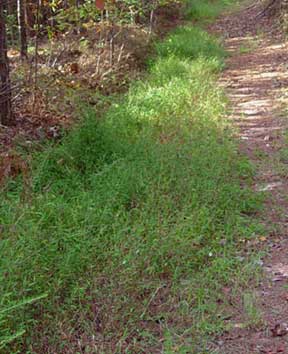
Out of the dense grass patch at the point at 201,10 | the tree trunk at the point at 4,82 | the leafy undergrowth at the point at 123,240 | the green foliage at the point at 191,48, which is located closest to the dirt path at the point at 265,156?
the leafy undergrowth at the point at 123,240

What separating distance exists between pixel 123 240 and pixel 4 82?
3370 millimetres

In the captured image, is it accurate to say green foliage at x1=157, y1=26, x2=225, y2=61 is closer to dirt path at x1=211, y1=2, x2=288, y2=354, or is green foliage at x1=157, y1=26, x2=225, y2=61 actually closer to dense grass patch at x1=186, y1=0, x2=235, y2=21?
dirt path at x1=211, y1=2, x2=288, y2=354

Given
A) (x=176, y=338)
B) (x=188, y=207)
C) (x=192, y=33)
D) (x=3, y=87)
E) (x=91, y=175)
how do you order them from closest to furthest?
(x=176, y=338) < (x=188, y=207) < (x=91, y=175) < (x=3, y=87) < (x=192, y=33)

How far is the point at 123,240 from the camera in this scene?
401 centimetres

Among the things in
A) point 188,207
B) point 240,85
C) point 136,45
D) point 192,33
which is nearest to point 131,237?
point 188,207

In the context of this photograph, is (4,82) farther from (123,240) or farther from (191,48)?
(191,48)

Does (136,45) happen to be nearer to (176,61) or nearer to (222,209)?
(176,61)

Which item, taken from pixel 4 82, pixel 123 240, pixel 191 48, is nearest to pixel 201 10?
pixel 191 48

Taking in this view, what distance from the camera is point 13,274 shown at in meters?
3.34

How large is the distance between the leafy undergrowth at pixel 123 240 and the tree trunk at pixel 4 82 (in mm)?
1096

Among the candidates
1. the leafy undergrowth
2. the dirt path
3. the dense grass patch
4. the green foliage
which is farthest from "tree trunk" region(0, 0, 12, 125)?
the dense grass patch

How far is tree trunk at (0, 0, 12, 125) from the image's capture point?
6.35 m

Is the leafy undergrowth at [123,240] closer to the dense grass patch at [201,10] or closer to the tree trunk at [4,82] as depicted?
the tree trunk at [4,82]

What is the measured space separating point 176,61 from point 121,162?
→ 5477mm
